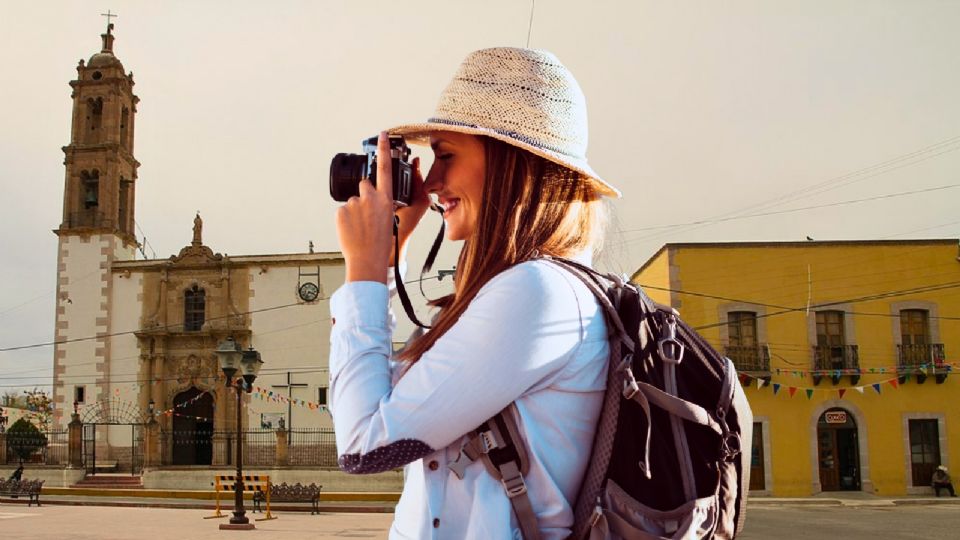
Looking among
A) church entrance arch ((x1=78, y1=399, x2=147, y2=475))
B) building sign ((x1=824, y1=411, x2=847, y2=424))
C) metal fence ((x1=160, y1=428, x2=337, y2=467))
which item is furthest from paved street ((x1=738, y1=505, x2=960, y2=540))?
church entrance arch ((x1=78, y1=399, x2=147, y2=475))

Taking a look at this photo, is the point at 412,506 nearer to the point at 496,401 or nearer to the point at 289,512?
the point at 496,401

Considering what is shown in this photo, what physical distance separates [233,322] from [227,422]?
11.5ft

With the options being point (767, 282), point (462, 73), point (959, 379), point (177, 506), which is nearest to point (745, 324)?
point (767, 282)

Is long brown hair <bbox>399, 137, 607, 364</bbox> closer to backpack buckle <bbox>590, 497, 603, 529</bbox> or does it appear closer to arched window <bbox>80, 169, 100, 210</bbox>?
backpack buckle <bbox>590, 497, 603, 529</bbox>

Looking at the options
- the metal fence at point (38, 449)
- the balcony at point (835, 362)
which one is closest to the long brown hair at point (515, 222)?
the balcony at point (835, 362)

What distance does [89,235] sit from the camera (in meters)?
34.7

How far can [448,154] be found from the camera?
1816 millimetres

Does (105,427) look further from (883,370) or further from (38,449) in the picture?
(883,370)

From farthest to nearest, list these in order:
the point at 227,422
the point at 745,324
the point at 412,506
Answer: the point at 227,422 → the point at 745,324 → the point at 412,506

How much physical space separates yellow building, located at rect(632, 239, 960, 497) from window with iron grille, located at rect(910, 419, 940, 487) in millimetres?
29

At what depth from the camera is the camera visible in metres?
1.80

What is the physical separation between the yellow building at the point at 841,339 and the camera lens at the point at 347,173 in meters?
27.6

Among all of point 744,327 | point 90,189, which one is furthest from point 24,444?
point 744,327

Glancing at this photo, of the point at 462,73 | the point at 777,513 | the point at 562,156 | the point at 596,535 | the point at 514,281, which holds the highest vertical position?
the point at 462,73
